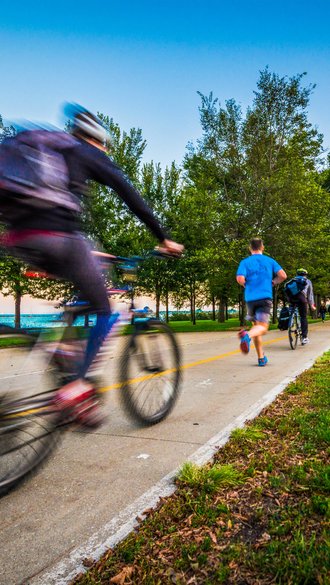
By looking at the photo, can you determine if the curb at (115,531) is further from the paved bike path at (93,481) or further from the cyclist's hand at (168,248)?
the cyclist's hand at (168,248)

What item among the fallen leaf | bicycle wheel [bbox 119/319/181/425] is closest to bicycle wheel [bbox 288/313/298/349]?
bicycle wheel [bbox 119/319/181/425]

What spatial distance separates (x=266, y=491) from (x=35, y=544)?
51.6 inches

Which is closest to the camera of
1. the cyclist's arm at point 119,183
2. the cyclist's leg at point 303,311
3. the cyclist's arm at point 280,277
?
the cyclist's arm at point 119,183

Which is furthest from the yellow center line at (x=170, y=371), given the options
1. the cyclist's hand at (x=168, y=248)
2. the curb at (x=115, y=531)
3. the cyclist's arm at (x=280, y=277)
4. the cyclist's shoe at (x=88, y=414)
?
the cyclist's arm at (x=280, y=277)

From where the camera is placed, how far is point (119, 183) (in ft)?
9.71

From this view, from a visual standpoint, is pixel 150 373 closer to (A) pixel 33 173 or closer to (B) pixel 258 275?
(A) pixel 33 173

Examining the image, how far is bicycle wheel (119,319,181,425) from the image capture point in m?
3.65

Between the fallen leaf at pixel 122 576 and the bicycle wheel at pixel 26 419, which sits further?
the bicycle wheel at pixel 26 419

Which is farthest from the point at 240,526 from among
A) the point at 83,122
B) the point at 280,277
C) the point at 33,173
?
the point at 280,277

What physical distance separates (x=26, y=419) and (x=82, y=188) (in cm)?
147

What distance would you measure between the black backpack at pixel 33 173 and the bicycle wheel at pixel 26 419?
81cm

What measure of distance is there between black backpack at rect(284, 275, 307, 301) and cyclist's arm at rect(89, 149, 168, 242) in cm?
860

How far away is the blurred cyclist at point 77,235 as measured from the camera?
95.6 inches

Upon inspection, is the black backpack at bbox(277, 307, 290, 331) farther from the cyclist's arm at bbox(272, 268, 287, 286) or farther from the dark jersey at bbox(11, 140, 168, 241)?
the dark jersey at bbox(11, 140, 168, 241)
